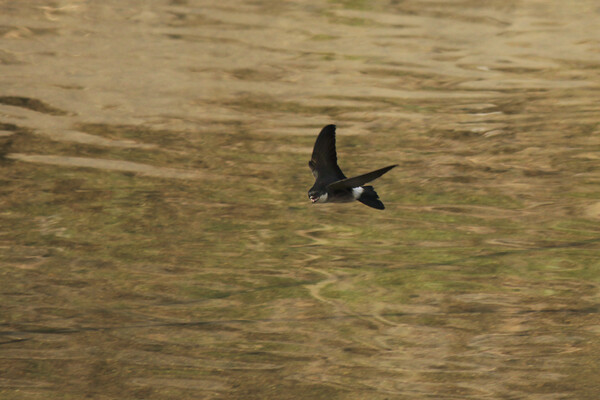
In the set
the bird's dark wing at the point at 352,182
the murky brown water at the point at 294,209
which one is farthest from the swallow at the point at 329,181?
the murky brown water at the point at 294,209

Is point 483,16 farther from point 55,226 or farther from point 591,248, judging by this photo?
point 55,226

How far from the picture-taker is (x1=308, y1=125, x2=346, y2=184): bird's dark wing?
11.8ft

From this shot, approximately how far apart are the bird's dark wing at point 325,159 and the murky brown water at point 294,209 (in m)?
0.74

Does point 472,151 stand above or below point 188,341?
above

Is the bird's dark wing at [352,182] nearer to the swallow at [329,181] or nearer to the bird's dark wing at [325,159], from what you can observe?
the swallow at [329,181]

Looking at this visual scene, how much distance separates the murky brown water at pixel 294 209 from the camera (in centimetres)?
392

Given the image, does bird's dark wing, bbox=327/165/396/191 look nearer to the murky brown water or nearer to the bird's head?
the bird's head

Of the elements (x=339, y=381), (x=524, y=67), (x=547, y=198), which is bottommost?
(x=339, y=381)

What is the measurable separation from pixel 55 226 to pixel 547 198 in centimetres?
259

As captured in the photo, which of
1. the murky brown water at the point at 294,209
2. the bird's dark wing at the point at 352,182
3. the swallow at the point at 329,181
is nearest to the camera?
the bird's dark wing at the point at 352,182

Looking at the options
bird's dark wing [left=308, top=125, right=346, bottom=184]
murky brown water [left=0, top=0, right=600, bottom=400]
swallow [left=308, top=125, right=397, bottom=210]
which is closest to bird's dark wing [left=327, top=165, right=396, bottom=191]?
swallow [left=308, top=125, right=397, bottom=210]

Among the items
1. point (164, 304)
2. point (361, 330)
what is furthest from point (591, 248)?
point (164, 304)

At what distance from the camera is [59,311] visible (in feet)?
14.1

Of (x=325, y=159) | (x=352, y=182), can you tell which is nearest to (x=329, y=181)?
(x=325, y=159)
